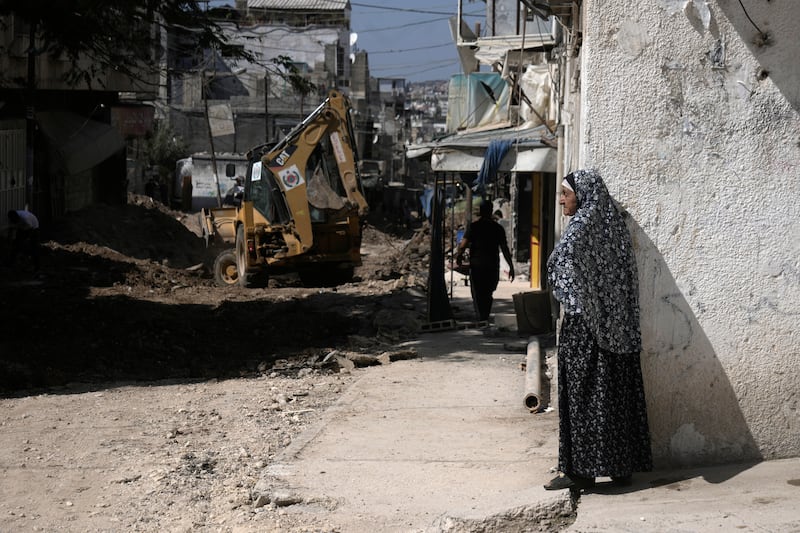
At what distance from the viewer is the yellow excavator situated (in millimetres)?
17553

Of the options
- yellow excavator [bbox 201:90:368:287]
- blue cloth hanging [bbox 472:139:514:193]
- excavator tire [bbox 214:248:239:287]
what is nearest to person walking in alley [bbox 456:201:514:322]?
blue cloth hanging [bbox 472:139:514:193]

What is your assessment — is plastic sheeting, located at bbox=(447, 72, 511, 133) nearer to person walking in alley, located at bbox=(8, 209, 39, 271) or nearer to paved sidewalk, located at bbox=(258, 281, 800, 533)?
person walking in alley, located at bbox=(8, 209, 39, 271)

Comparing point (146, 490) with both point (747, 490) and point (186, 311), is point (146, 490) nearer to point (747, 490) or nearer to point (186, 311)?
point (747, 490)

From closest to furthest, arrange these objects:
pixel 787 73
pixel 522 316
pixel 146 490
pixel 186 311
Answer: pixel 787 73 < pixel 146 490 < pixel 522 316 < pixel 186 311

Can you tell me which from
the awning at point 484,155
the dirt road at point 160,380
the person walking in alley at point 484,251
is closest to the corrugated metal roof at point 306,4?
the dirt road at point 160,380

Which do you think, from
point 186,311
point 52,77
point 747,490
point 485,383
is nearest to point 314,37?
point 52,77

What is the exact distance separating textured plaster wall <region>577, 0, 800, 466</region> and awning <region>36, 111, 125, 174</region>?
68.0 feet

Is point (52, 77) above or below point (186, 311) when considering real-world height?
above

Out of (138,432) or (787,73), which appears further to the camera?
(138,432)

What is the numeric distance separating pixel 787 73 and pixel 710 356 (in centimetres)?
163

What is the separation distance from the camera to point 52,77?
23688 mm

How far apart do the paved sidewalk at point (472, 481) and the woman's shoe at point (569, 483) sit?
2.8 inches

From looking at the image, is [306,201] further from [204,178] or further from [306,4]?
[306,4]

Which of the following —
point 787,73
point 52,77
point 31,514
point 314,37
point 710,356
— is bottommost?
point 31,514
